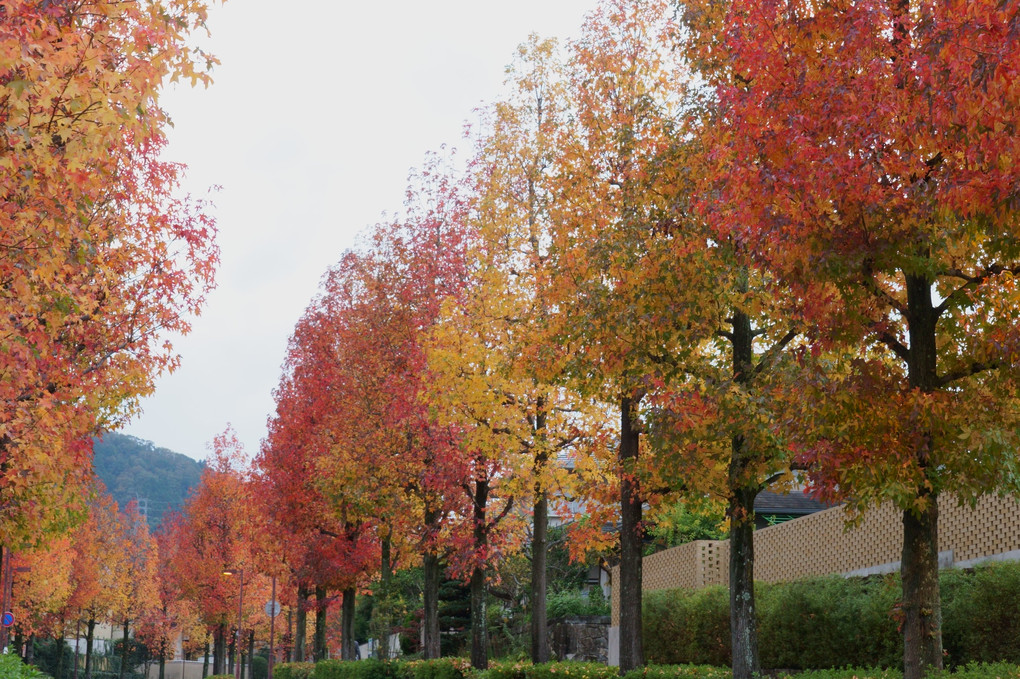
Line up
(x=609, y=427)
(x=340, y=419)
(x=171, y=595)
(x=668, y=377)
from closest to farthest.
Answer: (x=668, y=377) < (x=609, y=427) < (x=340, y=419) < (x=171, y=595)

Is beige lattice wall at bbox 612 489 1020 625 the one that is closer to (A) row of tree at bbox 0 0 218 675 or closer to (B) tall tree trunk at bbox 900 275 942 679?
(B) tall tree trunk at bbox 900 275 942 679

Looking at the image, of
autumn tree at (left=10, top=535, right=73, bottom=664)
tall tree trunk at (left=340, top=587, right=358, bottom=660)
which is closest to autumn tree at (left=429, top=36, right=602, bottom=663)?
tall tree trunk at (left=340, top=587, right=358, bottom=660)

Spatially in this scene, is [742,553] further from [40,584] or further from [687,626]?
[40,584]

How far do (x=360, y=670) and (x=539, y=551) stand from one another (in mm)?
9598

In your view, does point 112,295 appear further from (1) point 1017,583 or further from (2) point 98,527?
(2) point 98,527

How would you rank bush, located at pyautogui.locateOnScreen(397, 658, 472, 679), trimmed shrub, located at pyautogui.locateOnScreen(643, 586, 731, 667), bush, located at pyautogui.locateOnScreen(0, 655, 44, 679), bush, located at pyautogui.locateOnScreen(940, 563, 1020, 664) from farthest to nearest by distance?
bush, located at pyautogui.locateOnScreen(397, 658, 472, 679)
trimmed shrub, located at pyautogui.locateOnScreen(643, 586, 731, 667)
bush, located at pyautogui.locateOnScreen(0, 655, 44, 679)
bush, located at pyautogui.locateOnScreen(940, 563, 1020, 664)

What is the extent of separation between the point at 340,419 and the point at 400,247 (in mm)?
5779

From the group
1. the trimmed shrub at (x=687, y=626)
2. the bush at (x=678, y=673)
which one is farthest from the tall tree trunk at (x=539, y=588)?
the bush at (x=678, y=673)

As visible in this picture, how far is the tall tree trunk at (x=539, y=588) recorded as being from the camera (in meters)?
21.0

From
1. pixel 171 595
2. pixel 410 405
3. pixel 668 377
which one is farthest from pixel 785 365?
pixel 171 595

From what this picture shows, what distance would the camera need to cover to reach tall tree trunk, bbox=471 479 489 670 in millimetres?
22594

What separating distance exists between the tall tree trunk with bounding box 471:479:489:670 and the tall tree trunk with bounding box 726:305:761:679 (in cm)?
1016

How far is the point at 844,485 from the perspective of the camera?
952 centimetres

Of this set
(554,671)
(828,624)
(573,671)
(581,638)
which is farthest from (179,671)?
(828,624)
